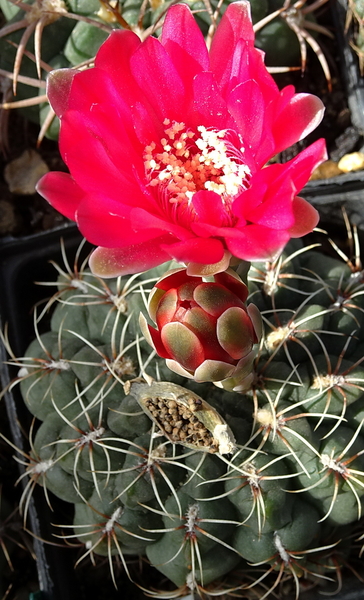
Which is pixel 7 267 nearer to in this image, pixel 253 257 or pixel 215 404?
pixel 215 404

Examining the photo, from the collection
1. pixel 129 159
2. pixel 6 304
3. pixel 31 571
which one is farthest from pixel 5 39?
pixel 31 571

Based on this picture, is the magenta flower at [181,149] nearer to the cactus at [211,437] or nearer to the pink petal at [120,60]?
the pink petal at [120,60]

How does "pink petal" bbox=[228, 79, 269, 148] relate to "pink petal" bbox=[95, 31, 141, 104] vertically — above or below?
below

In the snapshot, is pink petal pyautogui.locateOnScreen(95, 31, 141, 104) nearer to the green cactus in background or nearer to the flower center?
the flower center

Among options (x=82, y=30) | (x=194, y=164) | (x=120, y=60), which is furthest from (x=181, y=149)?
A: (x=82, y=30)

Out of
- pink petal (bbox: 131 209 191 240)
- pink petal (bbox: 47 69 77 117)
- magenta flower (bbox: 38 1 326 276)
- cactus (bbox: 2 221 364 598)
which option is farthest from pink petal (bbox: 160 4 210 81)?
cactus (bbox: 2 221 364 598)

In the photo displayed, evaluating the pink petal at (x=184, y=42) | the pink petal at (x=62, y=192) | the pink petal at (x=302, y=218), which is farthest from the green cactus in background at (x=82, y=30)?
the pink petal at (x=302, y=218)
